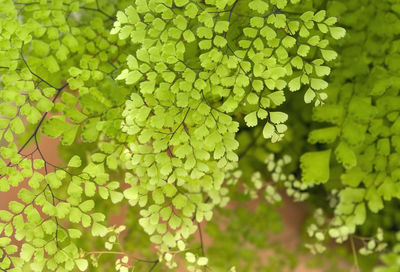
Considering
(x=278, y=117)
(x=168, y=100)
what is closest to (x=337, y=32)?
(x=278, y=117)

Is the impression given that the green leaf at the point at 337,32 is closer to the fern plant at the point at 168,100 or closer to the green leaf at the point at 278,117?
the fern plant at the point at 168,100

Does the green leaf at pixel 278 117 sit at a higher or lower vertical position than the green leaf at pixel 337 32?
lower

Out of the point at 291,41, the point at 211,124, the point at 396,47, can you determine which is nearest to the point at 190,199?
the point at 211,124

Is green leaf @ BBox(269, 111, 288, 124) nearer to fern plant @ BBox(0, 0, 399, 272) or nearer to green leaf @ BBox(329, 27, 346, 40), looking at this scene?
fern plant @ BBox(0, 0, 399, 272)

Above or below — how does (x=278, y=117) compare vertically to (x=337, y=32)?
below

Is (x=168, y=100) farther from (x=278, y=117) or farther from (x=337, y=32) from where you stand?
(x=337, y=32)

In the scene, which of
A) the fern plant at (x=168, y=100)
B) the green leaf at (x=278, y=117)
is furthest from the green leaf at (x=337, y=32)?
the green leaf at (x=278, y=117)

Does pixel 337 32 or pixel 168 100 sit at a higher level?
pixel 337 32

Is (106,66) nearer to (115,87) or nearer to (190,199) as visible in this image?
(115,87)
